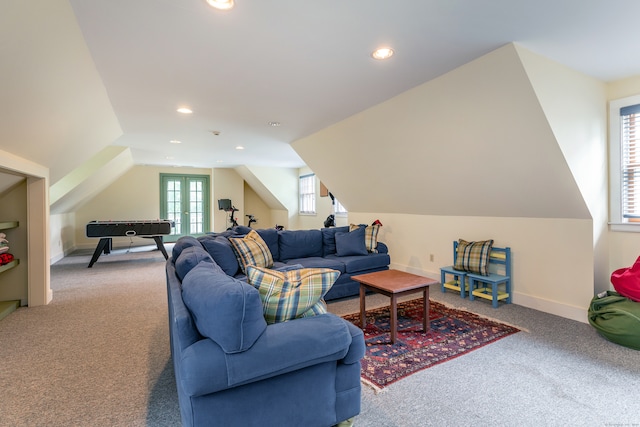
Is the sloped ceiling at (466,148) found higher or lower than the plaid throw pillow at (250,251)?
higher

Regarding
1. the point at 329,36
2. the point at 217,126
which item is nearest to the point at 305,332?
the point at 329,36

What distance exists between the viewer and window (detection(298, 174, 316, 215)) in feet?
28.9

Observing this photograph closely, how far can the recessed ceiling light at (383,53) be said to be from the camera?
2.34m

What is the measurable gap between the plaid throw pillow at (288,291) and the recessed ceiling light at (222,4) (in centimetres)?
156

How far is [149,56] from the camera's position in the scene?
245 cm

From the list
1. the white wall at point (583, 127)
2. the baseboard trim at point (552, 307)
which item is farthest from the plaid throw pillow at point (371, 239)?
the white wall at point (583, 127)

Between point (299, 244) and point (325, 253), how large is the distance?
48 centimetres

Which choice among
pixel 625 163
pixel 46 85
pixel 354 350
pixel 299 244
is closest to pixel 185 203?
pixel 299 244

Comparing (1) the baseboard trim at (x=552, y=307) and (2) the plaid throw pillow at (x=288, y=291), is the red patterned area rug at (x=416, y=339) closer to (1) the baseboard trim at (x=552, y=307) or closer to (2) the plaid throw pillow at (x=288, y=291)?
(1) the baseboard trim at (x=552, y=307)

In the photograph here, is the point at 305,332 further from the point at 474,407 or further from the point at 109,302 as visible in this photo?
the point at 109,302

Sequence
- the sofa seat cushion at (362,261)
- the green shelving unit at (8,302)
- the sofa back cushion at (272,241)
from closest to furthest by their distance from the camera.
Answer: the green shelving unit at (8,302) → the sofa seat cushion at (362,261) → the sofa back cushion at (272,241)

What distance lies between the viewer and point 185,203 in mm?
9828

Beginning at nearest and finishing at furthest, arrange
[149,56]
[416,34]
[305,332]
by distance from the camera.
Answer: [305,332], [416,34], [149,56]

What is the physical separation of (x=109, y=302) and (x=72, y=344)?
1277 millimetres
